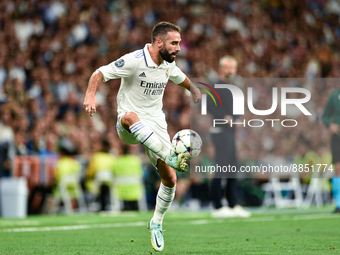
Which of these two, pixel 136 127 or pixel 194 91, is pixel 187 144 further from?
pixel 194 91

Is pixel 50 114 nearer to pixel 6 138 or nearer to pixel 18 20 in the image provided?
pixel 6 138

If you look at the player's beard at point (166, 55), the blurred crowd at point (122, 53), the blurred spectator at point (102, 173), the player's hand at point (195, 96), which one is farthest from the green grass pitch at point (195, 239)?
the blurred crowd at point (122, 53)

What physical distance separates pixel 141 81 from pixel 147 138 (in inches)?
24.3

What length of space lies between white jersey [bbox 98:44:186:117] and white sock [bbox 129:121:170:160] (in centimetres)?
39

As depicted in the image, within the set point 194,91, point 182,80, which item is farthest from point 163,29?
point 194,91

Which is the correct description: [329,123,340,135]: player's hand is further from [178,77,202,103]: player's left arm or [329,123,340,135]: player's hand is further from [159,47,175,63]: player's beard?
[159,47,175,63]: player's beard

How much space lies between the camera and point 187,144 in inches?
182

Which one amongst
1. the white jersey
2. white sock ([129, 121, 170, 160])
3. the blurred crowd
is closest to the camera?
white sock ([129, 121, 170, 160])

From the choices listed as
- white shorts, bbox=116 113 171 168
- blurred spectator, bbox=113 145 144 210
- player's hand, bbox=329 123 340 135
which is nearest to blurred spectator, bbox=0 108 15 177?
blurred spectator, bbox=113 145 144 210

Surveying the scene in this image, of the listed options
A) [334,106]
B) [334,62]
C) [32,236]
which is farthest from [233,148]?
[334,62]

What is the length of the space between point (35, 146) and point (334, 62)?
10771 mm

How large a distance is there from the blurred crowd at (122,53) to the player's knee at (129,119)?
6.52 m

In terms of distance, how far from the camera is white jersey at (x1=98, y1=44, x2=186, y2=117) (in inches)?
197

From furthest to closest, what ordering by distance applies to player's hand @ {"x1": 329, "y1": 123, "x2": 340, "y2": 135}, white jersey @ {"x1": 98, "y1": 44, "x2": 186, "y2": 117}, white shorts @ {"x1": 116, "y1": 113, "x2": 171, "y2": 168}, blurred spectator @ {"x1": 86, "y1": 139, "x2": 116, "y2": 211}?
blurred spectator @ {"x1": 86, "y1": 139, "x2": 116, "y2": 211}
player's hand @ {"x1": 329, "y1": 123, "x2": 340, "y2": 135}
white shorts @ {"x1": 116, "y1": 113, "x2": 171, "y2": 168}
white jersey @ {"x1": 98, "y1": 44, "x2": 186, "y2": 117}
